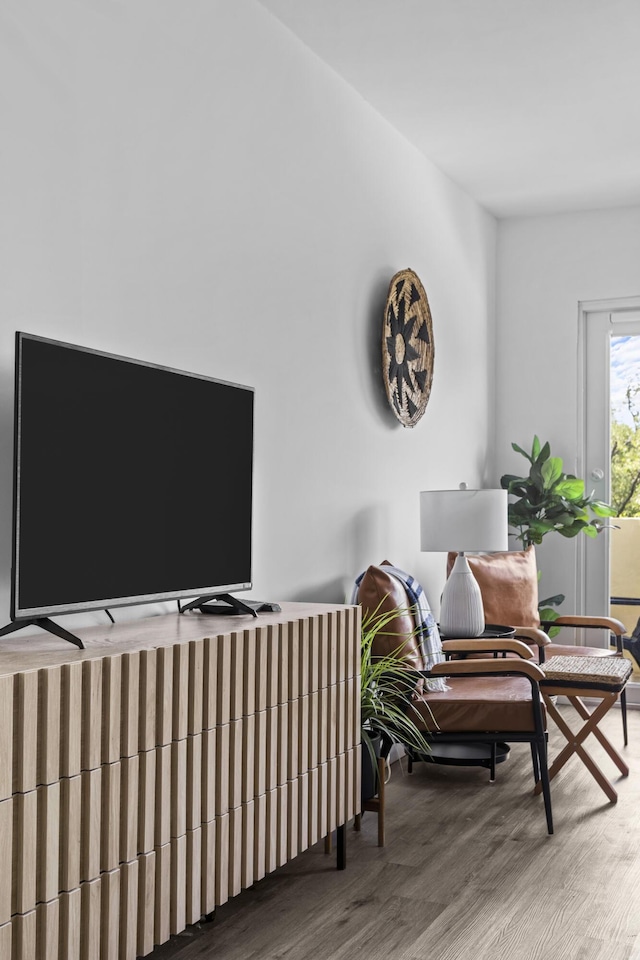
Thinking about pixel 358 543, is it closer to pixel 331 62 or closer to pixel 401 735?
pixel 401 735

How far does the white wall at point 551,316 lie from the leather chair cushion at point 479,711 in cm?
244

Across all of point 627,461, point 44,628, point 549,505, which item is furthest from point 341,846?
point 627,461

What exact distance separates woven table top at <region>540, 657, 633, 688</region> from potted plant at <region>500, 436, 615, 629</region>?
1339 mm

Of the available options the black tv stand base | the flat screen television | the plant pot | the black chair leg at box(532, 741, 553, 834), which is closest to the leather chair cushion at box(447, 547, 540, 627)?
the black chair leg at box(532, 741, 553, 834)

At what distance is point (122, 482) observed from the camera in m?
2.32

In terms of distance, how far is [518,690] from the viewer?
12.0ft

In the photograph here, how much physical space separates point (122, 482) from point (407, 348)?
2443mm

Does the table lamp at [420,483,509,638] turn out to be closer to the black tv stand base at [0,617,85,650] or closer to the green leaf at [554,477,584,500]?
the green leaf at [554,477,584,500]

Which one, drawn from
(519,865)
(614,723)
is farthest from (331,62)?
(614,723)

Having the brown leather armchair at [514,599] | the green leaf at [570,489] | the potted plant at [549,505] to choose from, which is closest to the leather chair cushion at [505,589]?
the brown leather armchair at [514,599]

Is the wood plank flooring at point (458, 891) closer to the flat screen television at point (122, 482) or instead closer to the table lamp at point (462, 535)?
the table lamp at point (462, 535)

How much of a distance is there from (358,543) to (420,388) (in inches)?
38.4

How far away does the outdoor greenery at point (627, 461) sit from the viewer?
5.71m

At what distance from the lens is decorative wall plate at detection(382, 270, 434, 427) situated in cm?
433
